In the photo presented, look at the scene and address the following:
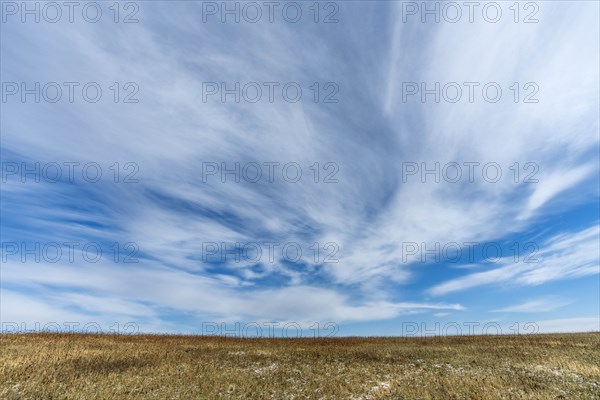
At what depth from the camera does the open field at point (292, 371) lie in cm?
1695

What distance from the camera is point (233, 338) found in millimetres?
38125

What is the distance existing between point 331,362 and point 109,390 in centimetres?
1293

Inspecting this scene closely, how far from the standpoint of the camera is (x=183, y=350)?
90.6ft

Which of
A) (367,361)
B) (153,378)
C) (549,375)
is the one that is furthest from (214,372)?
(549,375)

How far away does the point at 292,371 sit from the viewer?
21188 mm

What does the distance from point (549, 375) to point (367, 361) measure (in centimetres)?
1003

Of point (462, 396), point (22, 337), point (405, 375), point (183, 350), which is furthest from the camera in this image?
point (22, 337)

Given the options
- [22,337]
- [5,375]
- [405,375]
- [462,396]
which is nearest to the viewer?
[462,396]

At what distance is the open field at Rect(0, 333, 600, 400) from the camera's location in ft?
55.6

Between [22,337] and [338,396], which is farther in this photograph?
[22,337]

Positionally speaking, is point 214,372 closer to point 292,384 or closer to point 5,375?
point 292,384

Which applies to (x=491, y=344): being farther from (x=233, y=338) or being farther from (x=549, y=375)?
(x=233, y=338)

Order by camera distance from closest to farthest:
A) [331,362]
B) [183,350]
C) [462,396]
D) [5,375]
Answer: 1. [462,396]
2. [5,375]
3. [331,362]
4. [183,350]

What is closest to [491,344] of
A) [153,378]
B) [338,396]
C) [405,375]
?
[405,375]
